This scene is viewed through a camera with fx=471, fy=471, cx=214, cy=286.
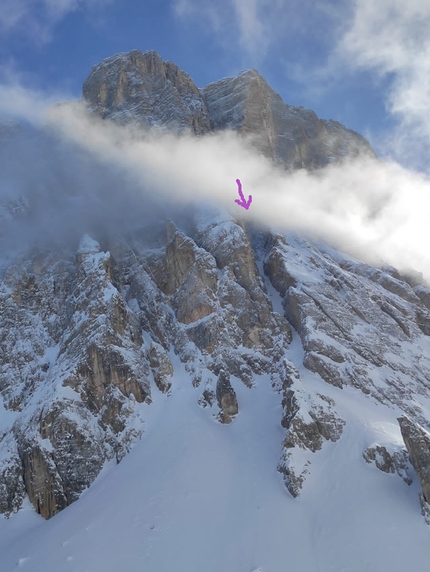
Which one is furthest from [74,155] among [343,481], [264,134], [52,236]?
[343,481]

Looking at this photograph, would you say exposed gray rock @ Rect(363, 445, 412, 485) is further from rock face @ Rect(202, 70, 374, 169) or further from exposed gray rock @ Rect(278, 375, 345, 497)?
rock face @ Rect(202, 70, 374, 169)

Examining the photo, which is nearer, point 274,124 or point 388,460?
point 388,460

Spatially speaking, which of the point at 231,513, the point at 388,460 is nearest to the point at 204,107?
the point at 388,460

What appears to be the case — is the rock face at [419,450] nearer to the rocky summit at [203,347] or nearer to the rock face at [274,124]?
the rocky summit at [203,347]

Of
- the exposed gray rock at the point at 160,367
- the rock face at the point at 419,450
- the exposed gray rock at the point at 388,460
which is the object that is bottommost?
the exposed gray rock at the point at 160,367

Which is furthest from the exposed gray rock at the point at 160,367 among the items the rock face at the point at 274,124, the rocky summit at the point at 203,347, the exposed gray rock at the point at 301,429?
the rock face at the point at 274,124

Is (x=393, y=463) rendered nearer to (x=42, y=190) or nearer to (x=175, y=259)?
(x=175, y=259)

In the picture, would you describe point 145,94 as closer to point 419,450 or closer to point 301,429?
point 301,429

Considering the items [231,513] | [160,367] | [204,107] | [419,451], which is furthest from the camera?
[204,107]
